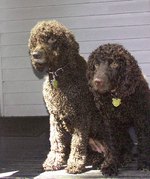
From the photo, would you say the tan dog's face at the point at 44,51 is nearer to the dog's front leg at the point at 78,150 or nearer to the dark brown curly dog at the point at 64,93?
the dark brown curly dog at the point at 64,93

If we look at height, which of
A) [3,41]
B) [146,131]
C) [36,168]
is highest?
[3,41]

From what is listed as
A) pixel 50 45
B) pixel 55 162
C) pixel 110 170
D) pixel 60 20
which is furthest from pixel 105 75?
pixel 60 20

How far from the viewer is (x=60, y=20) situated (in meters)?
7.66

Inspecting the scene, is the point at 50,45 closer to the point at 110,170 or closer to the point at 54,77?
the point at 54,77

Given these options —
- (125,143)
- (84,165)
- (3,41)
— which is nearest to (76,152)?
(84,165)

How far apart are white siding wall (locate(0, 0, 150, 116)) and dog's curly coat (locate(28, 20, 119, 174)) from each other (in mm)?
3117

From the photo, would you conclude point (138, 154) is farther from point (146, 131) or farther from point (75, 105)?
point (75, 105)

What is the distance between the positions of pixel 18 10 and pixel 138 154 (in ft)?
13.4

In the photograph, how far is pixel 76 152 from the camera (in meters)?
4.40

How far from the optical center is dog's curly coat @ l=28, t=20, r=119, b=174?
13.8 ft

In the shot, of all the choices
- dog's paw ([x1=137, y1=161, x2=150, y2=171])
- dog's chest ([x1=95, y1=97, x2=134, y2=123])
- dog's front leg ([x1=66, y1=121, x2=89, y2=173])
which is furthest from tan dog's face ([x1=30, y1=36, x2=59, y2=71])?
dog's paw ([x1=137, y1=161, x2=150, y2=171])

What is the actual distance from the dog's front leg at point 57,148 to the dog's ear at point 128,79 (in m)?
0.73

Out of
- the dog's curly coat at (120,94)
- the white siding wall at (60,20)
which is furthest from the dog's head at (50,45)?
the white siding wall at (60,20)

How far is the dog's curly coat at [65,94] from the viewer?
420 cm
